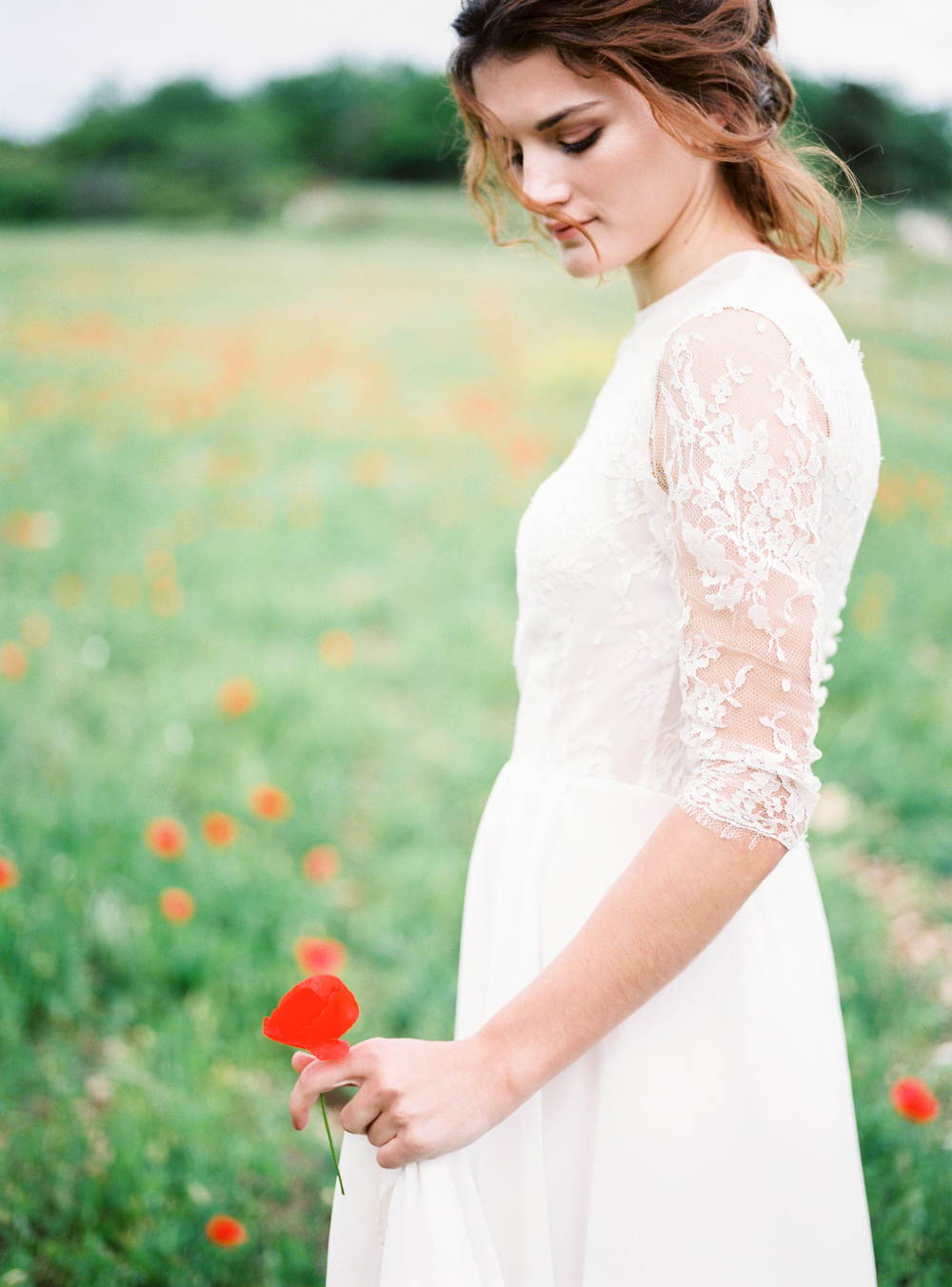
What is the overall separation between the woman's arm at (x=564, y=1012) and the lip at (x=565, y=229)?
27.4 inches

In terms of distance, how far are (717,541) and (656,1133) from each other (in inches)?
26.9

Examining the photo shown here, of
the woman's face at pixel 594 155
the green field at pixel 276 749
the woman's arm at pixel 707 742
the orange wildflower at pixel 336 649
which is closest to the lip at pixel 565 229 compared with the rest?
the woman's face at pixel 594 155

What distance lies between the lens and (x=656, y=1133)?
110cm

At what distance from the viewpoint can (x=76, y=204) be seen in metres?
13.9

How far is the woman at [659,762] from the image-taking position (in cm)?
91

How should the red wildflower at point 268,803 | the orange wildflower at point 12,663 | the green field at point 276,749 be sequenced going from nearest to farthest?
the green field at point 276,749
the red wildflower at point 268,803
the orange wildflower at point 12,663

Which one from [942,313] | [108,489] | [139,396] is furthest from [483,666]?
[942,313]

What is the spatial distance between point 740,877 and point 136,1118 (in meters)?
1.54

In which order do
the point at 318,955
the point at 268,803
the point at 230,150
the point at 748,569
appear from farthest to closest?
the point at 230,150 < the point at 268,803 < the point at 318,955 < the point at 748,569

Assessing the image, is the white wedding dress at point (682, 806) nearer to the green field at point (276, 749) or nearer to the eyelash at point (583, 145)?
the eyelash at point (583, 145)

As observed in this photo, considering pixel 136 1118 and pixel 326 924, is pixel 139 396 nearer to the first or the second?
pixel 326 924

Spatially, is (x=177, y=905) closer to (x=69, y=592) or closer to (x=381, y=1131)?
(x=381, y=1131)

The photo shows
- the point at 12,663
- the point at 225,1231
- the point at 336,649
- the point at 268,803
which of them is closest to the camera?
the point at 225,1231

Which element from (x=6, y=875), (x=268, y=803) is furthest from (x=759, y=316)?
(x=6, y=875)
